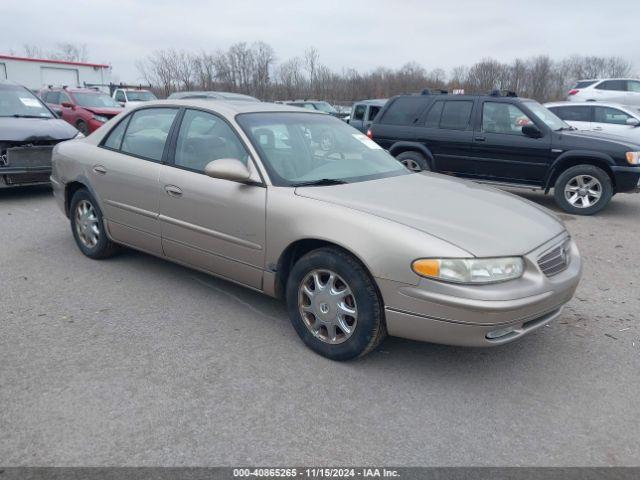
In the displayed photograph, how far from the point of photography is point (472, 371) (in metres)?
3.31

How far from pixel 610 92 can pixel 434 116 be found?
42.6 feet

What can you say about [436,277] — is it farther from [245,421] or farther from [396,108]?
[396,108]

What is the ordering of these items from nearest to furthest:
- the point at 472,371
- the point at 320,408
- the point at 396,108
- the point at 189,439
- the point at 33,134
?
the point at 189,439, the point at 320,408, the point at 472,371, the point at 33,134, the point at 396,108

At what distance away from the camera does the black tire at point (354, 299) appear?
311 cm

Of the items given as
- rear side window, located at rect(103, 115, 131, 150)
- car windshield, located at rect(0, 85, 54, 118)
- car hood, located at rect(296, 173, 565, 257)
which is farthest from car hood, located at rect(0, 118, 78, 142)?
car hood, located at rect(296, 173, 565, 257)

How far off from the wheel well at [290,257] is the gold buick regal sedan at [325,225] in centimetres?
1

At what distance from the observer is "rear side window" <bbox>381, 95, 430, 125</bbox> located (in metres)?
9.15

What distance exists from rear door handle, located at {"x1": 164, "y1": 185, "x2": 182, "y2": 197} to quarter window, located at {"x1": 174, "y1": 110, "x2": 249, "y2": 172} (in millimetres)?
190

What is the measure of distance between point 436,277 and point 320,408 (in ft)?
3.19

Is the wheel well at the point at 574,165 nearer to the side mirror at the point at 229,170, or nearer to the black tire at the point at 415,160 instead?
the black tire at the point at 415,160

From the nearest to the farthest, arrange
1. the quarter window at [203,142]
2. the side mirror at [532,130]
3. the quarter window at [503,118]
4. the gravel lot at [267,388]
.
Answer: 1. the gravel lot at [267,388]
2. the quarter window at [203,142]
3. the side mirror at [532,130]
4. the quarter window at [503,118]

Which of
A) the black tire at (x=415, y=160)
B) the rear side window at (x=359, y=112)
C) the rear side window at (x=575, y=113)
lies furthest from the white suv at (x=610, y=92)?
the black tire at (x=415, y=160)

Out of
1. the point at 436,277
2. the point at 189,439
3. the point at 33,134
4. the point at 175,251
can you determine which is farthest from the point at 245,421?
the point at 33,134

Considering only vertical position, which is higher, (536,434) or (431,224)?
(431,224)
